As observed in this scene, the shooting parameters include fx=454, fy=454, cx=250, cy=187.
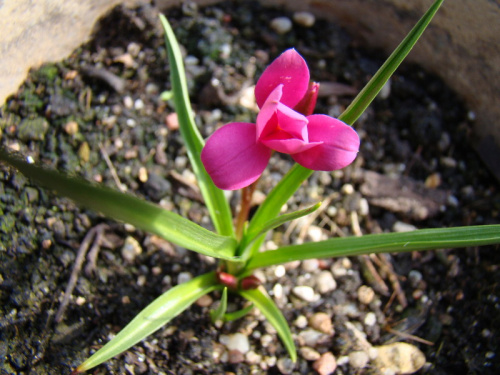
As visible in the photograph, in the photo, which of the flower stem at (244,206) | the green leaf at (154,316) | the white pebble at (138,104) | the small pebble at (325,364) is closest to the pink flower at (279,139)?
the flower stem at (244,206)

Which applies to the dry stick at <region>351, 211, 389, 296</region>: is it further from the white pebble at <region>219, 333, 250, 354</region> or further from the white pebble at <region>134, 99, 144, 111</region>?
the white pebble at <region>134, 99, 144, 111</region>

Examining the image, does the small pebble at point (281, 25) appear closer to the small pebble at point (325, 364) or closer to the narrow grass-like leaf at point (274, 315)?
the narrow grass-like leaf at point (274, 315)

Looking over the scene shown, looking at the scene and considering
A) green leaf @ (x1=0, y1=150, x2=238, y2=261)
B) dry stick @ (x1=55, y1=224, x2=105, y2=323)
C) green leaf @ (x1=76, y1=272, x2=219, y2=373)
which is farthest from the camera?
dry stick @ (x1=55, y1=224, x2=105, y2=323)

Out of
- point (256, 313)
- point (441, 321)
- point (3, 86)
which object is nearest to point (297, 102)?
point (256, 313)

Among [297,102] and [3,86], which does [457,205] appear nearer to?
[297,102]

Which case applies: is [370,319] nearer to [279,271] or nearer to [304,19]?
[279,271]

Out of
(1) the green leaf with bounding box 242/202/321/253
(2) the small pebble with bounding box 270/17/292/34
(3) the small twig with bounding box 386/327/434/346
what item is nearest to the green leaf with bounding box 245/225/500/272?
(1) the green leaf with bounding box 242/202/321/253
